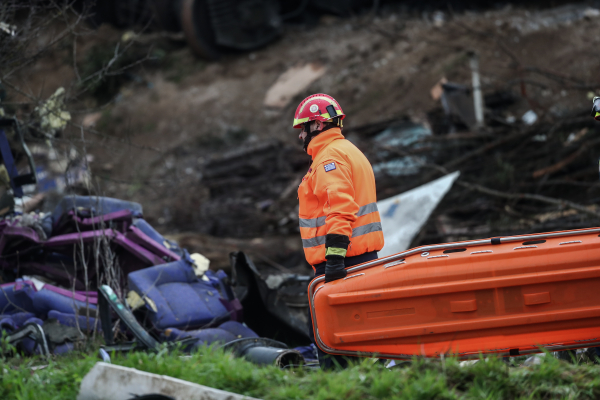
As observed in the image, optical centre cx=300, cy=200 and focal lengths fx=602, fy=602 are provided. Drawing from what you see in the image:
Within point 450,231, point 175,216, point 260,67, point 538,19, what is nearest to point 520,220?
point 450,231

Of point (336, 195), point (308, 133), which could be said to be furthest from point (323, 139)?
point (336, 195)

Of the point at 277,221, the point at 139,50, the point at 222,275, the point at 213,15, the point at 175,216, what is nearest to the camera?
the point at 222,275

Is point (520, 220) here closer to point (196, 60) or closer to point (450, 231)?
point (450, 231)

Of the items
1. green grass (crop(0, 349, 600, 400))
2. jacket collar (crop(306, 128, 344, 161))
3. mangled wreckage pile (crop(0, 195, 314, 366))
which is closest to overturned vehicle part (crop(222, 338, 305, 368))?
mangled wreckage pile (crop(0, 195, 314, 366))

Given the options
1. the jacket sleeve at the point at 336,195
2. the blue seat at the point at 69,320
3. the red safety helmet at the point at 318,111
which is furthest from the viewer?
the blue seat at the point at 69,320

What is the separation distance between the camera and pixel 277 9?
15320 mm

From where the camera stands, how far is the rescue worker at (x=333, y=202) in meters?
3.45

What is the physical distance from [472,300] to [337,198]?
931mm

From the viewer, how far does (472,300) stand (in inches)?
128

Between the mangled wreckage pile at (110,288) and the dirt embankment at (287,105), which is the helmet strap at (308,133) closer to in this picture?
the mangled wreckage pile at (110,288)

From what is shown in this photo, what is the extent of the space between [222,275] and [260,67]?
1029cm

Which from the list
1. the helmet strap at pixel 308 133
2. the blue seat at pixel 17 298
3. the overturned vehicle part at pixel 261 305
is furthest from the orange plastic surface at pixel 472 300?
the blue seat at pixel 17 298

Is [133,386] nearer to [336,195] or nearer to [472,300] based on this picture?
[336,195]

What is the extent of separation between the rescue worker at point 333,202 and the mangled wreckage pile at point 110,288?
28.7 inches
